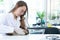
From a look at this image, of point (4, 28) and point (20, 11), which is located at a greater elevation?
point (20, 11)

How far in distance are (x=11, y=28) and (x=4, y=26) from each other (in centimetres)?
11

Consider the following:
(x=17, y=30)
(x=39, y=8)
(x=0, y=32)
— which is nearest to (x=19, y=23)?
(x=17, y=30)

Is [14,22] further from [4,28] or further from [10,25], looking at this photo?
[4,28]

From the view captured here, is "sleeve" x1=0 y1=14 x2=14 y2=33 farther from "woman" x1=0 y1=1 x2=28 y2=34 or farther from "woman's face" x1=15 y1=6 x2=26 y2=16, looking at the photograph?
"woman's face" x1=15 y1=6 x2=26 y2=16

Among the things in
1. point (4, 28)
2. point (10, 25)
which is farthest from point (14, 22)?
point (4, 28)

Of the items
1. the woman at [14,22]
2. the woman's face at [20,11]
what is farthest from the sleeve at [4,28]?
the woman's face at [20,11]

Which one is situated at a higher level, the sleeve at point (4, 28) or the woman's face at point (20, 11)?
the woman's face at point (20, 11)

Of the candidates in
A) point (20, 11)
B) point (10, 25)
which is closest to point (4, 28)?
point (10, 25)

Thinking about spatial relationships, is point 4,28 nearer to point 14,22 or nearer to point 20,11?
point 14,22

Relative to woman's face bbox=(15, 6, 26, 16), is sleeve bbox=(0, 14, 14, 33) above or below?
below

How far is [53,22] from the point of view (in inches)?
138

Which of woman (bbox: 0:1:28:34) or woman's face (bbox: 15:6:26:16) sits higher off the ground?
woman's face (bbox: 15:6:26:16)

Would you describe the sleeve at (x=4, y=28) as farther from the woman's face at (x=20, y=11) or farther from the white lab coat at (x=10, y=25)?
the woman's face at (x=20, y=11)

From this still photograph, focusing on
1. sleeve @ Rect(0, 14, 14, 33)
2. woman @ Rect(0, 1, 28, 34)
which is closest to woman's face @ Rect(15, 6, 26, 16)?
woman @ Rect(0, 1, 28, 34)
